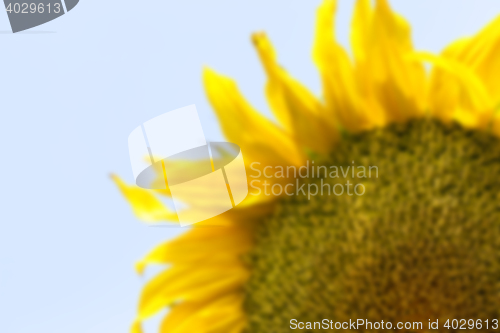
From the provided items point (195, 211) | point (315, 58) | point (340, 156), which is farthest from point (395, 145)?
point (195, 211)

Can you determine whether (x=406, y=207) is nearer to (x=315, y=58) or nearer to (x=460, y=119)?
(x=460, y=119)

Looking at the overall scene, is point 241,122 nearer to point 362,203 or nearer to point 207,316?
point 362,203

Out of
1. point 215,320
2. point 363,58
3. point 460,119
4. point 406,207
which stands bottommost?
point 215,320

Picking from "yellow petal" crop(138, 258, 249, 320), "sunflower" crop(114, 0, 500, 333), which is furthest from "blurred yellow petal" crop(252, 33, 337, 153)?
"yellow petal" crop(138, 258, 249, 320)

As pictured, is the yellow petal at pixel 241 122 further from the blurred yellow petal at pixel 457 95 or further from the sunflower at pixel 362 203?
the blurred yellow petal at pixel 457 95

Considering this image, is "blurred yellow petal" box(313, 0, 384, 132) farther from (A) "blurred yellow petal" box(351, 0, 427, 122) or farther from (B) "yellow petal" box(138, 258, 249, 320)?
(B) "yellow petal" box(138, 258, 249, 320)
